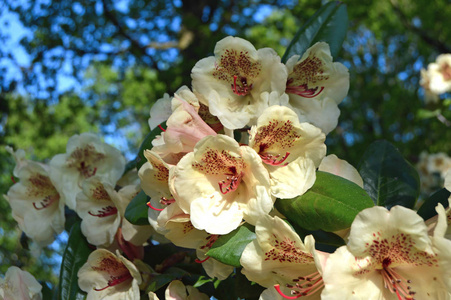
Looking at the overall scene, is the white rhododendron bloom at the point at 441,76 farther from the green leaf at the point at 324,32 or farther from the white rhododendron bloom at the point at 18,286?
the white rhododendron bloom at the point at 18,286

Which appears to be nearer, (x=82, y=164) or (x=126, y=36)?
(x=82, y=164)

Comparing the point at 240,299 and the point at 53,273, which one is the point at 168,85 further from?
the point at 240,299

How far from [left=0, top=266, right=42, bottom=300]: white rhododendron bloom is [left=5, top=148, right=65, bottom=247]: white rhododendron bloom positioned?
238 mm

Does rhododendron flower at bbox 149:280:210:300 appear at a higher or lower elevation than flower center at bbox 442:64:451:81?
higher

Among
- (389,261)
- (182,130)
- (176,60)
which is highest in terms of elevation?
(182,130)

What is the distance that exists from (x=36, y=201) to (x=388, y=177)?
113 cm

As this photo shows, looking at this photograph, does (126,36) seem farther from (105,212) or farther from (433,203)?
(433,203)

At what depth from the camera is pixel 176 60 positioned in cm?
746

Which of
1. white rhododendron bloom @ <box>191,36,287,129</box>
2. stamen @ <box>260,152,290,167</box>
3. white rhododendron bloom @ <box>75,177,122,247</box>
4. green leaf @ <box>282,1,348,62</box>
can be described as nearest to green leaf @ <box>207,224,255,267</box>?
stamen @ <box>260,152,290,167</box>

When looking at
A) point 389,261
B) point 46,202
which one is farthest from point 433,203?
point 46,202

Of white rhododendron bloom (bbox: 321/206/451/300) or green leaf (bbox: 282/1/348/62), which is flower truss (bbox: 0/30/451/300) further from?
green leaf (bbox: 282/1/348/62)

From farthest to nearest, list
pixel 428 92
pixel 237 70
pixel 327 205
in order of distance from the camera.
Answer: pixel 428 92, pixel 237 70, pixel 327 205

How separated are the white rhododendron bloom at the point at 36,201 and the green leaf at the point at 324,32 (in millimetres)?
882

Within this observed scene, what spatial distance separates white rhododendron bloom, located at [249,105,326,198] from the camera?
1.02 m
